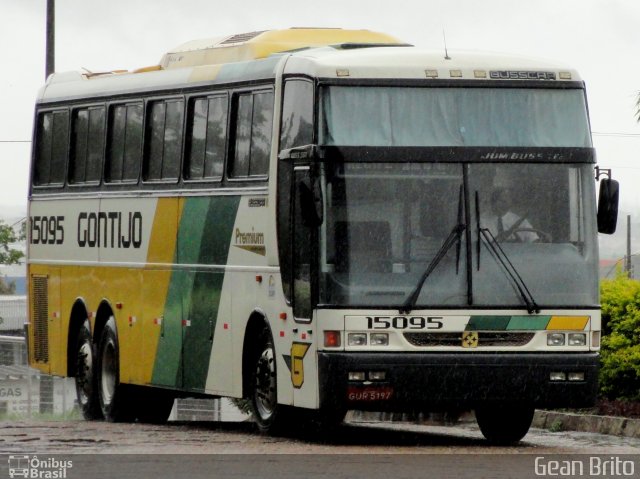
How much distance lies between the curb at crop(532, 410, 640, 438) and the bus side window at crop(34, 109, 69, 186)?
6.72 m

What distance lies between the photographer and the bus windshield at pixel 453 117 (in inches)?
645

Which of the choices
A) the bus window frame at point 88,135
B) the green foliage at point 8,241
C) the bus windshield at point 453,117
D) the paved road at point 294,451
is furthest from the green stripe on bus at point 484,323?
the green foliage at point 8,241

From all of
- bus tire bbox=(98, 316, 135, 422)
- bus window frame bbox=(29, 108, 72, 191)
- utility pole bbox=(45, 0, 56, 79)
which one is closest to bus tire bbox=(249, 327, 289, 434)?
bus tire bbox=(98, 316, 135, 422)

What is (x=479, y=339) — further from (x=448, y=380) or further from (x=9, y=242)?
(x=9, y=242)

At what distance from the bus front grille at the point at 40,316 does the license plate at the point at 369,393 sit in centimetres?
853

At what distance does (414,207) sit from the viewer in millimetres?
16219

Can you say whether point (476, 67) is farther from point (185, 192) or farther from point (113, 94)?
point (113, 94)

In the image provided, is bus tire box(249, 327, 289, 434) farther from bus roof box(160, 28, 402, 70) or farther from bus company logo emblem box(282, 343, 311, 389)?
bus roof box(160, 28, 402, 70)

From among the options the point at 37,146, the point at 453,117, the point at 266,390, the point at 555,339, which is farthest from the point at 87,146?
the point at 555,339

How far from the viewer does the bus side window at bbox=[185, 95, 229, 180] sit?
18578 millimetres

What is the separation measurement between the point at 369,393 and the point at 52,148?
28.6 feet

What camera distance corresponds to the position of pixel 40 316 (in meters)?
24.0

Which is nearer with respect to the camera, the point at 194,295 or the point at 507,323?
the point at 507,323

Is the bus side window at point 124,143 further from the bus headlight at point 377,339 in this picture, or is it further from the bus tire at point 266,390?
the bus headlight at point 377,339
